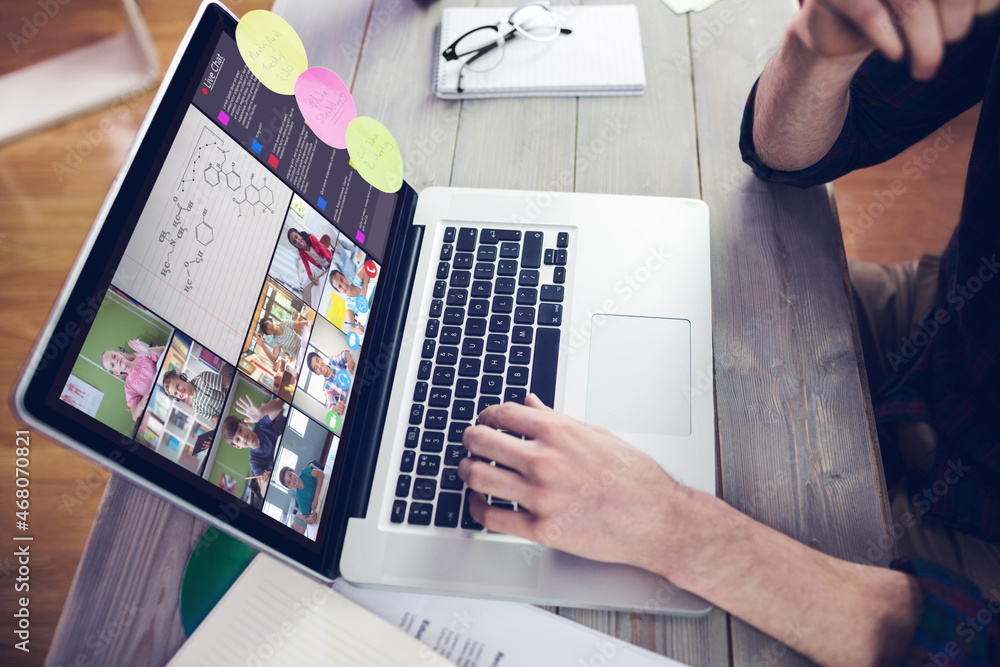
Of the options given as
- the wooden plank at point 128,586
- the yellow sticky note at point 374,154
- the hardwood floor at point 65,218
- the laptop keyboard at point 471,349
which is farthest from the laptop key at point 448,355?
→ the hardwood floor at point 65,218

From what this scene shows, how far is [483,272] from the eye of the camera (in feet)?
2.35

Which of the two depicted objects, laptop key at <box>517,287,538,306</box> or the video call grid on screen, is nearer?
the video call grid on screen

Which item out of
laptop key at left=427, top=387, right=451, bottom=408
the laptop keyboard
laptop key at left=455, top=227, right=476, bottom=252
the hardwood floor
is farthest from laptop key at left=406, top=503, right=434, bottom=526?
the hardwood floor

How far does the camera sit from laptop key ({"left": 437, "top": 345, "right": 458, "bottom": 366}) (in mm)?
668

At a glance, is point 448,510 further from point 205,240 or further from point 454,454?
point 205,240

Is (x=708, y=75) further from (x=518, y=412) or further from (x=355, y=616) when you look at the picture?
(x=355, y=616)

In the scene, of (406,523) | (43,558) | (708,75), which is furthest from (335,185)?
(43,558)

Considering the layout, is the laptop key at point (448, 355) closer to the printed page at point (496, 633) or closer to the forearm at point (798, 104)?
the printed page at point (496, 633)

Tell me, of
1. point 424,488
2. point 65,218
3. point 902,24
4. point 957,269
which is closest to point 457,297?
point 424,488

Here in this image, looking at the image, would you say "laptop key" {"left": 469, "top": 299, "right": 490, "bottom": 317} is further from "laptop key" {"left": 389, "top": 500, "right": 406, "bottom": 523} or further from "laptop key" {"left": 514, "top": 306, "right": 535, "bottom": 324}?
"laptop key" {"left": 389, "top": 500, "right": 406, "bottom": 523}

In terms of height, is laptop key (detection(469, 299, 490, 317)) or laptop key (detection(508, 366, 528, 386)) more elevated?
laptop key (detection(469, 299, 490, 317))

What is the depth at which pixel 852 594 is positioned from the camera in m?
0.54

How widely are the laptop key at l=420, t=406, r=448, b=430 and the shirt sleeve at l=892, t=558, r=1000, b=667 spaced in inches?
18.7

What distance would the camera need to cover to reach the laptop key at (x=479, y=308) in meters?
0.70
